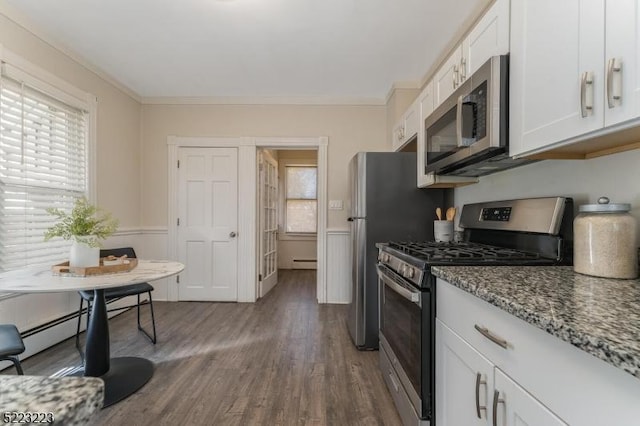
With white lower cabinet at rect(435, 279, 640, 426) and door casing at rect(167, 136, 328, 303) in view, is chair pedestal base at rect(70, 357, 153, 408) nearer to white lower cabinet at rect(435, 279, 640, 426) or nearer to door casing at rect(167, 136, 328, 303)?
door casing at rect(167, 136, 328, 303)

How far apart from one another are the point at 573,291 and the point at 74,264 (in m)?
2.50

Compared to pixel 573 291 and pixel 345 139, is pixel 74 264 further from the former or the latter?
pixel 345 139

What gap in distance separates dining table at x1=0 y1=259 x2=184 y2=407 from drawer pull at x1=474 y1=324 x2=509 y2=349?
1668 mm

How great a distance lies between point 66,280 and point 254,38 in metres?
2.18

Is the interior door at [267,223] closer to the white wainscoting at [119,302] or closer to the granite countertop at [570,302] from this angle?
the white wainscoting at [119,302]

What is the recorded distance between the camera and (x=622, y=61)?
85cm

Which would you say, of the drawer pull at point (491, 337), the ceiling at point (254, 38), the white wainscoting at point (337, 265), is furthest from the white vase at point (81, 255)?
the white wainscoting at point (337, 265)

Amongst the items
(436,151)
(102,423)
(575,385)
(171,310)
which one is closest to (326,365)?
(102,423)

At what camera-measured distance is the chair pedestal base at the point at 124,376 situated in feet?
6.09

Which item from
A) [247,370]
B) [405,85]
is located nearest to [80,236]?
[247,370]

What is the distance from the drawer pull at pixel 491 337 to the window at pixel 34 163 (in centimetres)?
295

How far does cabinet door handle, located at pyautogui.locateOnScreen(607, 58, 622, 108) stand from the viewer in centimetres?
86

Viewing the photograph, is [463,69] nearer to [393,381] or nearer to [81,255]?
[393,381]

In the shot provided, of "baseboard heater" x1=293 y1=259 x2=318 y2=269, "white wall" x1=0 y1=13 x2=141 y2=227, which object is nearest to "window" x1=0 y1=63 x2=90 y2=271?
"white wall" x1=0 y1=13 x2=141 y2=227
